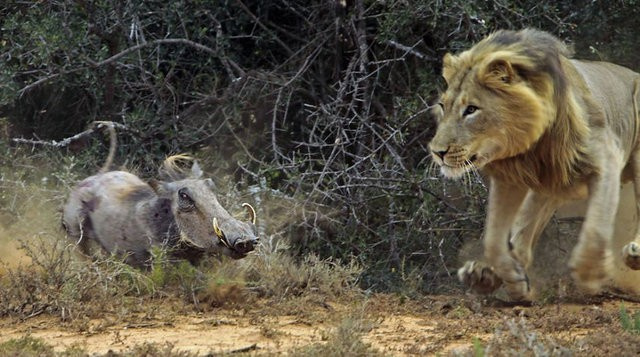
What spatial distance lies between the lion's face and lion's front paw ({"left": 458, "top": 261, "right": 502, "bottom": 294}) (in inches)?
31.5

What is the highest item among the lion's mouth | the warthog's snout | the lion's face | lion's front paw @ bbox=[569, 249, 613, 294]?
the lion's face

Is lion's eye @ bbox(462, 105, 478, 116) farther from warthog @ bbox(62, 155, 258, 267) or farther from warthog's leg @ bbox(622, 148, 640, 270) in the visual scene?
warthog @ bbox(62, 155, 258, 267)

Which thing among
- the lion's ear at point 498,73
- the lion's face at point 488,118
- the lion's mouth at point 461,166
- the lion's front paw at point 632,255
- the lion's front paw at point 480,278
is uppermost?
the lion's ear at point 498,73

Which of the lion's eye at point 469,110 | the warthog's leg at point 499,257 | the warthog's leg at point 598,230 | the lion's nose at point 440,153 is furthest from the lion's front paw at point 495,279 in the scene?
the lion's eye at point 469,110

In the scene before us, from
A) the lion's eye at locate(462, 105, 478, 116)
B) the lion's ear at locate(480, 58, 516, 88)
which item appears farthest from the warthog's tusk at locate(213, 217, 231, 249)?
the lion's ear at locate(480, 58, 516, 88)

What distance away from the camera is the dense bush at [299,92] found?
8953mm

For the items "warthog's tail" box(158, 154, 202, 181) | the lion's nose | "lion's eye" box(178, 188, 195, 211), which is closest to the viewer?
the lion's nose

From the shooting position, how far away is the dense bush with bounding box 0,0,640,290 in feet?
29.4

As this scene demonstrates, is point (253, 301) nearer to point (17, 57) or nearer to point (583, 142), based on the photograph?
point (583, 142)

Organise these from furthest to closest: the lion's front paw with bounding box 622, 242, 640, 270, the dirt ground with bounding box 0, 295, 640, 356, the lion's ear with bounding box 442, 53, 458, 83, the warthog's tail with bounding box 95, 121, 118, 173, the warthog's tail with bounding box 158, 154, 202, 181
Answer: the warthog's tail with bounding box 95, 121, 118, 173
the warthog's tail with bounding box 158, 154, 202, 181
the lion's front paw with bounding box 622, 242, 640, 270
the lion's ear with bounding box 442, 53, 458, 83
the dirt ground with bounding box 0, 295, 640, 356

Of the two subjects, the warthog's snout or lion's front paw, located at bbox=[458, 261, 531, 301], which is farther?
lion's front paw, located at bbox=[458, 261, 531, 301]

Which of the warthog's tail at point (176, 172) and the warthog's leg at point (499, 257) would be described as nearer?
the warthog's leg at point (499, 257)

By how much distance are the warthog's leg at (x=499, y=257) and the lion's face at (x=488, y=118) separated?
0.65 metres

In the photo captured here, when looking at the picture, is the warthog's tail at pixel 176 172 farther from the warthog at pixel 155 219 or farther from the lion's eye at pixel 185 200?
the lion's eye at pixel 185 200
